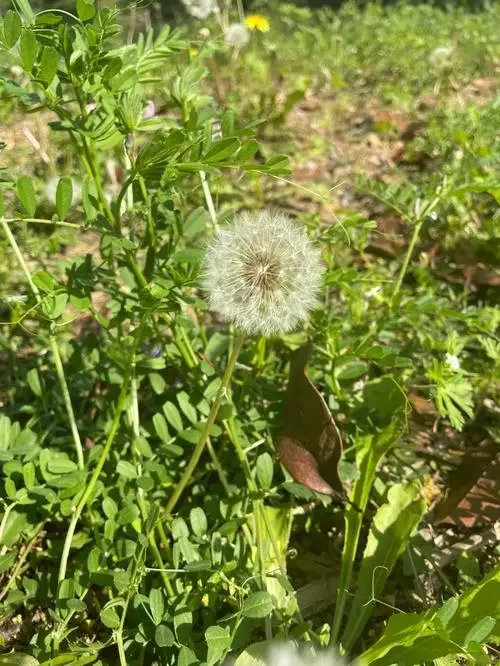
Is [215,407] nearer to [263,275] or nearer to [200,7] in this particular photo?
[263,275]

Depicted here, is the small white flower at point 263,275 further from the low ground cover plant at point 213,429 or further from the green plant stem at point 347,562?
the green plant stem at point 347,562

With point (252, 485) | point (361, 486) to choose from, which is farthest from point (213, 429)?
point (361, 486)

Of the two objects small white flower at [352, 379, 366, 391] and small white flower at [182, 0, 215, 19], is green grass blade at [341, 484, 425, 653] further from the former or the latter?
small white flower at [182, 0, 215, 19]

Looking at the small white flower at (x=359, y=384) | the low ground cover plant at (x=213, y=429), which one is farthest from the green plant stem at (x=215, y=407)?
the small white flower at (x=359, y=384)

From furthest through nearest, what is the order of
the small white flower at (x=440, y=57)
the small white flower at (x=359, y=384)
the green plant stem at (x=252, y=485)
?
the small white flower at (x=440, y=57), the small white flower at (x=359, y=384), the green plant stem at (x=252, y=485)

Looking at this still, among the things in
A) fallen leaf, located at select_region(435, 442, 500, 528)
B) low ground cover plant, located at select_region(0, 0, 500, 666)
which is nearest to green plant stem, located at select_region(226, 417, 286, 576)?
low ground cover plant, located at select_region(0, 0, 500, 666)

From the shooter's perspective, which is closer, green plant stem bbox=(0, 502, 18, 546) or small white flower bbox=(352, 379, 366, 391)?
green plant stem bbox=(0, 502, 18, 546)
